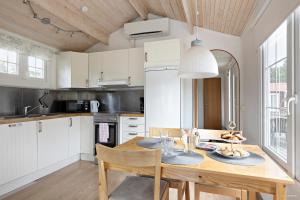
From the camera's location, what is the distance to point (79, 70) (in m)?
3.50

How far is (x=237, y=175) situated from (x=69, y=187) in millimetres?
2165

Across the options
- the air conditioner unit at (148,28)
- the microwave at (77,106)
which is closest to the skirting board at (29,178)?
the microwave at (77,106)

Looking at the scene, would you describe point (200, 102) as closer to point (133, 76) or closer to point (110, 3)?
point (133, 76)

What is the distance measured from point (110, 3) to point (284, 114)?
2.93 metres

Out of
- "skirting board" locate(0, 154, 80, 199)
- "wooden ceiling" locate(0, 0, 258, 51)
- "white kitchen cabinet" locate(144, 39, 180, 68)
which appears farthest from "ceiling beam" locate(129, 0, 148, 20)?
"skirting board" locate(0, 154, 80, 199)

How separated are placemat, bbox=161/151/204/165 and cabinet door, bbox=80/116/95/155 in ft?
7.76

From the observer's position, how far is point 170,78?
9.45ft

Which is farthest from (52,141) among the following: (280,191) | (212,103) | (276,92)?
(212,103)

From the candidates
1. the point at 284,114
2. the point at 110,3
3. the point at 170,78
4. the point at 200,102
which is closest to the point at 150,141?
the point at 284,114

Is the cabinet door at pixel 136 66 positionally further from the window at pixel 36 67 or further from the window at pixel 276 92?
the window at pixel 276 92

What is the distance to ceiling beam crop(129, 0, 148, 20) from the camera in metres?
2.96

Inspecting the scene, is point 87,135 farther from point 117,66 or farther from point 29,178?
Result: point 117,66

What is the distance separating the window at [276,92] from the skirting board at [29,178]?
300cm

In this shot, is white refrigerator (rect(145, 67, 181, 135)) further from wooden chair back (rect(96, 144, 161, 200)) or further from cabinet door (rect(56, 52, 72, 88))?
wooden chair back (rect(96, 144, 161, 200))
